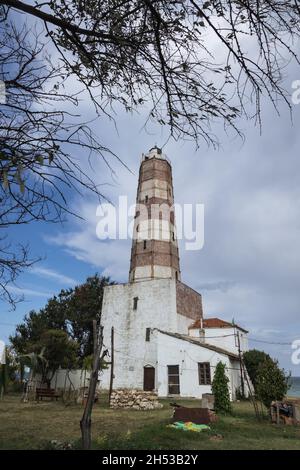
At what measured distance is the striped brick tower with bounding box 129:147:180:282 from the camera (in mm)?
34062

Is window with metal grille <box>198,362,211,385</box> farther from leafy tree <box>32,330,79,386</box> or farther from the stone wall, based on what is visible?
leafy tree <box>32,330,79,386</box>

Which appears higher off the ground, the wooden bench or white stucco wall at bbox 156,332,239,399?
white stucco wall at bbox 156,332,239,399

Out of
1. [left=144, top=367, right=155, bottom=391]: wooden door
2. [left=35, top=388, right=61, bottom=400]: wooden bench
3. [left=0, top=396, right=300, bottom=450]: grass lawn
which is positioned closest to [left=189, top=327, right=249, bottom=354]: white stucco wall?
[left=144, top=367, right=155, bottom=391]: wooden door

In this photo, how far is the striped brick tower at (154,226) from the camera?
3406cm

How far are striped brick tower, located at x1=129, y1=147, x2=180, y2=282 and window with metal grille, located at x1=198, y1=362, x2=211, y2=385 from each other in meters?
8.63

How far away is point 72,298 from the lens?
41812 millimetres

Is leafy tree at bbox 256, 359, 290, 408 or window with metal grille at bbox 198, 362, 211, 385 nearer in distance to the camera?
leafy tree at bbox 256, 359, 290, 408

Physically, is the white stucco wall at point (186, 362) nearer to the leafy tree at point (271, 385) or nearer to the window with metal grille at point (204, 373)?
the window with metal grille at point (204, 373)

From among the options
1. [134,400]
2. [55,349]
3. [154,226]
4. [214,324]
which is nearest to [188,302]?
[214,324]

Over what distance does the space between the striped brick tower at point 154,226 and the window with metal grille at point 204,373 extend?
863 centimetres

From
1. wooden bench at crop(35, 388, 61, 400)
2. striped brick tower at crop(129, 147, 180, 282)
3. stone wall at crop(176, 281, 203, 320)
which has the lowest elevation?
wooden bench at crop(35, 388, 61, 400)
